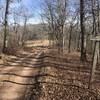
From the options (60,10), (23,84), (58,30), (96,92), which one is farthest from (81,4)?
(58,30)

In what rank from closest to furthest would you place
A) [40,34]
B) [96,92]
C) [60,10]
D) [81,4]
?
[96,92] < [81,4] < [60,10] < [40,34]

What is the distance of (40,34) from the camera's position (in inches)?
6147

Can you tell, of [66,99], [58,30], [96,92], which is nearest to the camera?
[66,99]

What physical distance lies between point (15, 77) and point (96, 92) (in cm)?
750

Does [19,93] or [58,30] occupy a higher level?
[58,30]

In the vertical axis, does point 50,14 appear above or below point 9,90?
above

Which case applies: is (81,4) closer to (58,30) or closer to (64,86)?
(64,86)

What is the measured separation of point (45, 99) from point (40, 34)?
470ft

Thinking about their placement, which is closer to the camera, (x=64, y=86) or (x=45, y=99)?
(x=45, y=99)

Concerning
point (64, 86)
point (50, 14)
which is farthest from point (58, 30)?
point (64, 86)

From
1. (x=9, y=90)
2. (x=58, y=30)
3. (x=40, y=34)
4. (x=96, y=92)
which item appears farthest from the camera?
(x=40, y=34)

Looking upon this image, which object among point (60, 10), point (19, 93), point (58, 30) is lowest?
point (19, 93)

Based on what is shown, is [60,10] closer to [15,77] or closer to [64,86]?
[15,77]

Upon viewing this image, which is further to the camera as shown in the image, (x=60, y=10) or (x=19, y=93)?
(x=60, y=10)
